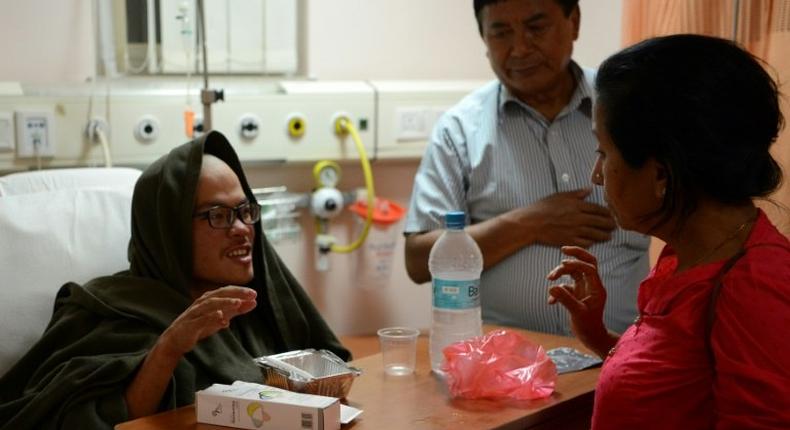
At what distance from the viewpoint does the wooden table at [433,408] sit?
1.68m

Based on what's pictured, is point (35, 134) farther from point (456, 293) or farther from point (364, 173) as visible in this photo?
point (456, 293)

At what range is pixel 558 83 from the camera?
2.55 metres

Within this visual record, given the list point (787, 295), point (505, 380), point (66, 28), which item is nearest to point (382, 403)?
point (505, 380)

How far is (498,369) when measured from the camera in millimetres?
1845

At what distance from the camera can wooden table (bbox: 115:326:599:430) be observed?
1.68 meters

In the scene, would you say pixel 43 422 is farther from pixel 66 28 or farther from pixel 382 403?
pixel 66 28

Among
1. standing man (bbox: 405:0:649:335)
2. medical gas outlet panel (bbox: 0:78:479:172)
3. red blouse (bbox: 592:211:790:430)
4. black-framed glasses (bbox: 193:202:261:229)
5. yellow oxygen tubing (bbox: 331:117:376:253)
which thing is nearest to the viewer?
red blouse (bbox: 592:211:790:430)

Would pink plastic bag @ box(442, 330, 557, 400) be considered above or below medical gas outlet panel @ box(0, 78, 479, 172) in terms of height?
below

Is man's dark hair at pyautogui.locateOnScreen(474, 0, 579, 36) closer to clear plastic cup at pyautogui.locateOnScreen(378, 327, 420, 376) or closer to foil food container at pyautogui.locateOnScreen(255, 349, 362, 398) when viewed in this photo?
clear plastic cup at pyautogui.locateOnScreen(378, 327, 420, 376)

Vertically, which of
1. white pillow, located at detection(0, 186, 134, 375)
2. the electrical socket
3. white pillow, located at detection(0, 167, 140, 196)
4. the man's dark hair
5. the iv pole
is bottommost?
white pillow, located at detection(0, 186, 134, 375)

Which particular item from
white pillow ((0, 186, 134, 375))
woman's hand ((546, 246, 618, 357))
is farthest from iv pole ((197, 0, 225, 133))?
woman's hand ((546, 246, 618, 357))

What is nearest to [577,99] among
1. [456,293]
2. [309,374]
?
[456,293]

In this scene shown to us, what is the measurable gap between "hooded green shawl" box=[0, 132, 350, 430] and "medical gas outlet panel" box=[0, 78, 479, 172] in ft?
2.17

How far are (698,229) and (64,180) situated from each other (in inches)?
64.4
